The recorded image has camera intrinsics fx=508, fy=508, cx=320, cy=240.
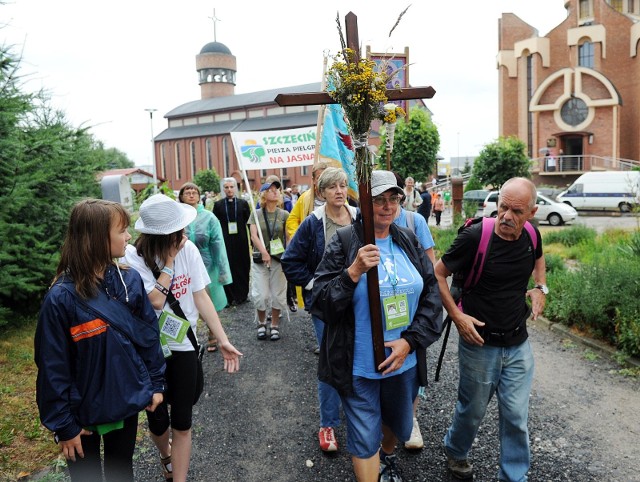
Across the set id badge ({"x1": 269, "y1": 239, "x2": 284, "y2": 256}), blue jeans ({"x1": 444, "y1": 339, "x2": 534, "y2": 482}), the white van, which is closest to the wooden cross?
blue jeans ({"x1": 444, "y1": 339, "x2": 534, "y2": 482})

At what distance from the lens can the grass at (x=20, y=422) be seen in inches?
142

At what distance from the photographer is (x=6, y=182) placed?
19.4ft

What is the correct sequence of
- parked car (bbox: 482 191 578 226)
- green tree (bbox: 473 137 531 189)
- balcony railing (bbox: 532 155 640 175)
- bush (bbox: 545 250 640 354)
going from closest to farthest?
bush (bbox: 545 250 640 354), parked car (bbox: 482 191 578 226), green tree (bbox: 473 137 531 189), balcony railing (bbox: 532 155 640 175)

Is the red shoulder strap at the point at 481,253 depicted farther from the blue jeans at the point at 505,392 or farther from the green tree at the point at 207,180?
the green tree at the point at 207,180

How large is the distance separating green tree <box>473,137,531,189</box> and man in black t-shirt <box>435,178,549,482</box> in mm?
30965

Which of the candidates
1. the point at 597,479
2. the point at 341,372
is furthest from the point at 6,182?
the point at 597,479

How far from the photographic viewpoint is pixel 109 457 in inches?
98.5

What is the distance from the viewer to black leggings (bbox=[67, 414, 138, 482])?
7.96 feet

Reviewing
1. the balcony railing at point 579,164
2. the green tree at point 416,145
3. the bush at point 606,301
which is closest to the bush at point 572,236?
the bush at point 606,301

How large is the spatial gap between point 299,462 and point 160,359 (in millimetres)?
1535

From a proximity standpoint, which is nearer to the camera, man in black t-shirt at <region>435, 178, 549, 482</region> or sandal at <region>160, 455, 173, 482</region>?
man in black t-shirt at <region>435, 178, 549, 482</region>

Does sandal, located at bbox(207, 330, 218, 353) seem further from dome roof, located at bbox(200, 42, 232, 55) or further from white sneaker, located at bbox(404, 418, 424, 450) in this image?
dome roof, located at bbox(200, 42, 232, 55)

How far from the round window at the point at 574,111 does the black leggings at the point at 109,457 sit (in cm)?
4725

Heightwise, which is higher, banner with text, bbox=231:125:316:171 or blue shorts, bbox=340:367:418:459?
banner with text, bbox=231:125:316:171
